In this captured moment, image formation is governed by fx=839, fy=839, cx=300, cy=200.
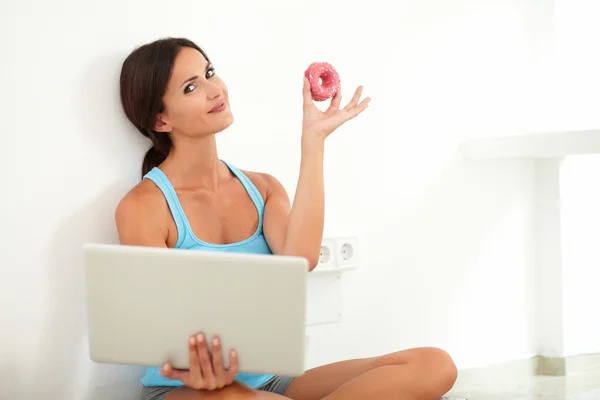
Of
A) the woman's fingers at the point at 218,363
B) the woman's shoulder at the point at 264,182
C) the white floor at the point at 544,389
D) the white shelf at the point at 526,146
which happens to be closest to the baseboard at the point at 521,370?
the white floor at the point at 544,389

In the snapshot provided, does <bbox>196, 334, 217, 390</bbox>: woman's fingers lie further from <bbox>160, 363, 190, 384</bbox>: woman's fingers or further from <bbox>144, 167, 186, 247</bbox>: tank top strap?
<bbox>144, 167, 186, 247</bbox>: tank top strap

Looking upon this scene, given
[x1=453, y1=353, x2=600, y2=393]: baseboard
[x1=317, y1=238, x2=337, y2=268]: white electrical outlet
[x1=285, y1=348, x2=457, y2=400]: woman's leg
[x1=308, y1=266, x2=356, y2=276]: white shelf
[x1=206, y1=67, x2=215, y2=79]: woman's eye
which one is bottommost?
[x1=453, y1=353, x2=600, y2=393]: baseboard

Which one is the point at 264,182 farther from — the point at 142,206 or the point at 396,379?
the point at 396,379

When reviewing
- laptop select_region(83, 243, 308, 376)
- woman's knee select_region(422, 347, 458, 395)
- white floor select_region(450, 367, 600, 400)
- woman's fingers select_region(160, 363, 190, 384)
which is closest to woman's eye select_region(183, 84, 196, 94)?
laptop select_region(83, 243, 308, 376)

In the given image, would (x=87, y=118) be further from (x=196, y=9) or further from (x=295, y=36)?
(x=295, y=36)

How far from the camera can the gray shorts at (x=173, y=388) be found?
1521mm

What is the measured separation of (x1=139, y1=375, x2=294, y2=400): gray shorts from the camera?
1.52 m

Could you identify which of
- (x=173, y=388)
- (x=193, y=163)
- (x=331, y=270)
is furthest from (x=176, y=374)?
(x=331, y=270)

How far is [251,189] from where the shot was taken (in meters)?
1.68

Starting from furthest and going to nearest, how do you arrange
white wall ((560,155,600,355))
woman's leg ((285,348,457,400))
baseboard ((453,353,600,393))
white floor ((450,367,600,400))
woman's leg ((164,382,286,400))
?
white wall ((560,155,600,355)), baseboard ((453,353,600,393)), white floor ((450,367,600,400)), woman's leg ((285,348,457,400)), woman's leg ((164,382,286,400))

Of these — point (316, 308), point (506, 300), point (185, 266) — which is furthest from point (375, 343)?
point (185, 266)

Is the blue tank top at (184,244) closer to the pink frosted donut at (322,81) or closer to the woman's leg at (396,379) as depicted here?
the woman's leg at (396,379)

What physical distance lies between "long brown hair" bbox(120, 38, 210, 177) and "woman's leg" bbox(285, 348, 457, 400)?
1.97 ft

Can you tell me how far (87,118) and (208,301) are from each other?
0.54m
